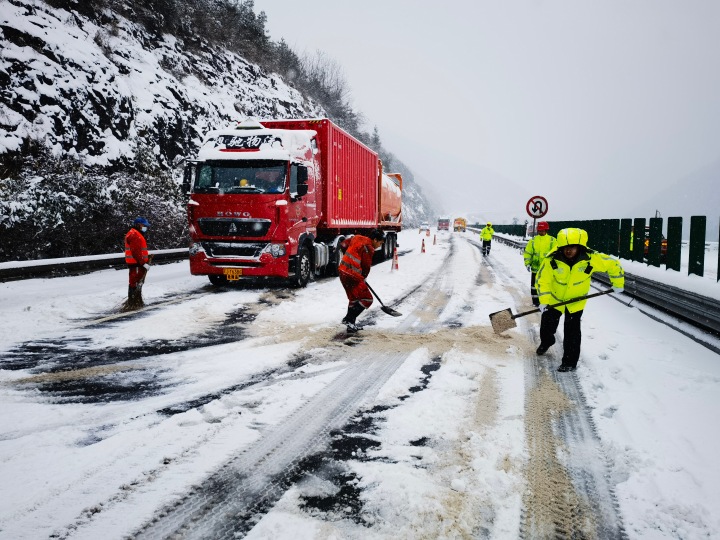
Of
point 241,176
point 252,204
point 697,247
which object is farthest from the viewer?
point 241,176

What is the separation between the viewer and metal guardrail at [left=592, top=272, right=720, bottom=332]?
6.39m

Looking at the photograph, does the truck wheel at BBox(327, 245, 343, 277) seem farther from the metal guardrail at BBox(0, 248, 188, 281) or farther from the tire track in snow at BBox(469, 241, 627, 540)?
the tire track in snow at BBox(469, 241, 627, 540)

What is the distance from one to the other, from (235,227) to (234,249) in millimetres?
467

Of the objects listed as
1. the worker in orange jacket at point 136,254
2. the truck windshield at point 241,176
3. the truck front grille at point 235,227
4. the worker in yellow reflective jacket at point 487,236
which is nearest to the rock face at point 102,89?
the truck windshield at point 241,176

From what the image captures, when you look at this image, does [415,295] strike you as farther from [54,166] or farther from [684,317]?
[54,166]

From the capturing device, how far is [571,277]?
5.24 meters

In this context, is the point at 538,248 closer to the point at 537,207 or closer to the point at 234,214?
the point at 234,214

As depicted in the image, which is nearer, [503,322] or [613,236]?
[503,322]

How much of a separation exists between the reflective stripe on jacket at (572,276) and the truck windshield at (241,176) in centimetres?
602

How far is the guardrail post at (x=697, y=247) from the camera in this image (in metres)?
8.59

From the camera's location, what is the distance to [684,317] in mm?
7332

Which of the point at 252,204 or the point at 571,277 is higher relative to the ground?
the point at 252,204

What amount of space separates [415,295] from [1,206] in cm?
1164

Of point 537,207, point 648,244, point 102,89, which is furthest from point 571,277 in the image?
point 102,89
